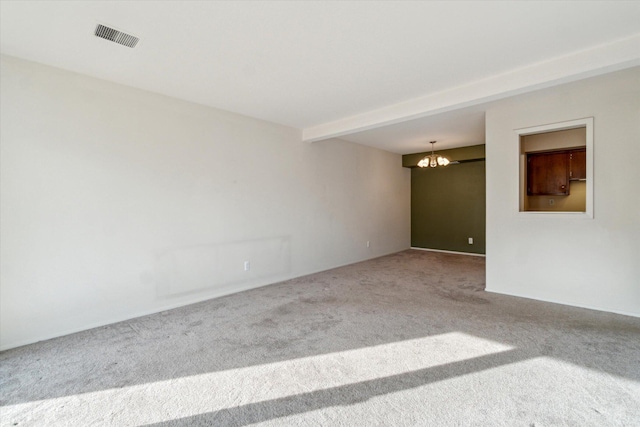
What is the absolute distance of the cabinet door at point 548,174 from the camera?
5.14 meters

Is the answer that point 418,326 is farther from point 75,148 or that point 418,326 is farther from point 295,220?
point 75,148

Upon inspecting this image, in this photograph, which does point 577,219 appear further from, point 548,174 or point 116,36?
point 116,36

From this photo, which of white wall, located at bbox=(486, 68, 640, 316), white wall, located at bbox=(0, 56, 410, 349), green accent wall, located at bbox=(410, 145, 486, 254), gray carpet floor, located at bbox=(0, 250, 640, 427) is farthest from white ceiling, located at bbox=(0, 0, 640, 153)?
green accent wall, located at bbox=(410, 145, 486, 254)

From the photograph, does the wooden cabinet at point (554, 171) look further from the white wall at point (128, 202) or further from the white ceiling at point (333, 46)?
the white wall at point (128, 202)

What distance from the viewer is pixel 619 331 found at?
2.75m

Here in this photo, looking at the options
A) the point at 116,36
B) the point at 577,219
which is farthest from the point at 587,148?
the point at 116,36

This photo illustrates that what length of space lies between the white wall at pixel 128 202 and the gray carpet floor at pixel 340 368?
42 centimetres

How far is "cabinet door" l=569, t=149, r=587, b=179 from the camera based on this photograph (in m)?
5.00

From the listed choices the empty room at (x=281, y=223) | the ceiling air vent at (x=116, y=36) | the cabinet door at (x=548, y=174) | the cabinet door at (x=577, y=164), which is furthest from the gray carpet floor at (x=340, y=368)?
the cabinet door at (x=577, y=164)

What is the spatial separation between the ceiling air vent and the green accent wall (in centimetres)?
612

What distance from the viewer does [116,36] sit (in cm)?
229

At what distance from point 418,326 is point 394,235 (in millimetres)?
4536

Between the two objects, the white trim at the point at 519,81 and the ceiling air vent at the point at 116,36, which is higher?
the ceiling air vent at the point at 116,36

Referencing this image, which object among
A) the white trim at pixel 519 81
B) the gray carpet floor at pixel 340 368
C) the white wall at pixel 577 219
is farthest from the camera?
the white wall at pixel 577 219
